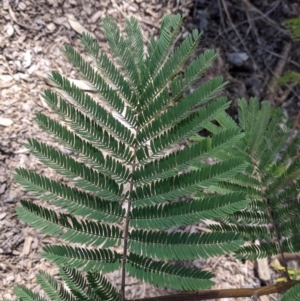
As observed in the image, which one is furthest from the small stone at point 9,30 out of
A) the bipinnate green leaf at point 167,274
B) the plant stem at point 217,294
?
the plant stem at point 217,294

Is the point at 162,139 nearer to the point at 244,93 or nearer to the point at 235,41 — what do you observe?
the point at 244,93

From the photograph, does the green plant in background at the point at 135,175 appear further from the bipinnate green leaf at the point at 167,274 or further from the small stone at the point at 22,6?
the small stone at the point at 22,6

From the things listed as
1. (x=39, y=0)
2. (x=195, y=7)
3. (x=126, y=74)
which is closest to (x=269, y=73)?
(x=195, y=7)

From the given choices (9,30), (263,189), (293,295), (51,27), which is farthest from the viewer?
(51,27)

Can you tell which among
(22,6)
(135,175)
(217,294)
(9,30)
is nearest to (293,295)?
(217,294)

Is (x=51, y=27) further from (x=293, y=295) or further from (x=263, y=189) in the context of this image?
(x=293, y=295)

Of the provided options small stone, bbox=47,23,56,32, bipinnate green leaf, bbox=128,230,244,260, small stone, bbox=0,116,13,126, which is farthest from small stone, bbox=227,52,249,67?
bipinnate green leaf, bbox=128,230,244,260

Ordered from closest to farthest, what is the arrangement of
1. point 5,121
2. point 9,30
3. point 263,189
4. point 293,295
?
1. point 293,295
2. point 263,189
3. point 5,121
4. point 9,30

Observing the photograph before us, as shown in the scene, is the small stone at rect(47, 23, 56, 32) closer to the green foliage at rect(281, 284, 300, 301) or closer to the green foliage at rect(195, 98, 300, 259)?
the green foliage at rect(195, 98, 300, 259)
